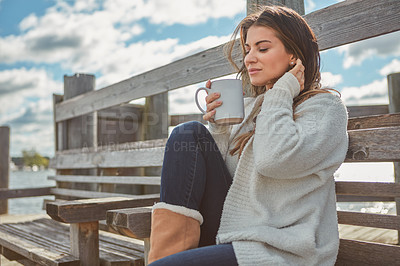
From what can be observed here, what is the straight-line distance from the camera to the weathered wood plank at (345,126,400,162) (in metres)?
1.31

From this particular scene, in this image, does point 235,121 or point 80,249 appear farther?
point 80,249

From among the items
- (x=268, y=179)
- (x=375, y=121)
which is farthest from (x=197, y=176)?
(x=375, y=121)

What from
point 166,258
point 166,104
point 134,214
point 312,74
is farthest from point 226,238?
point 166,104

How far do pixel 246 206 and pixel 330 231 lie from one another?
0.30 metres

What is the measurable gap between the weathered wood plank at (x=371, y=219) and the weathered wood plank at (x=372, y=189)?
0.11 meters

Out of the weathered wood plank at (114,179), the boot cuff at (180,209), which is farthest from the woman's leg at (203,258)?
the weathered wood plank at (114,179)

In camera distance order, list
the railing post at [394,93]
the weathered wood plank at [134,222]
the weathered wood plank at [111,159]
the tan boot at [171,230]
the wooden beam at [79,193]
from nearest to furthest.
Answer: the tan boot at [171,230]
the weathered wood plank at [134,222]
the weathered wood plank at [111,159]
the railing post at [394,93]
the wooden beam at [79,193]

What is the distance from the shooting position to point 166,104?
421cm

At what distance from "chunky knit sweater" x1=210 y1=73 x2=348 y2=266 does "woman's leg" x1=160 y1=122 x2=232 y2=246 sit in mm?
74

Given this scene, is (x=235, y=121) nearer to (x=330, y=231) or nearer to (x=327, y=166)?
(x=327, y=166)

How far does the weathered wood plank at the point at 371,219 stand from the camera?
1.66m

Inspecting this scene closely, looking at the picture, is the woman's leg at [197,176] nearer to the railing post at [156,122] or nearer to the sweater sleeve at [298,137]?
the sweater sleeve at [298,137]

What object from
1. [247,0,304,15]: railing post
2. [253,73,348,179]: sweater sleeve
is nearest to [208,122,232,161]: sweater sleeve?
[253,73,348,179]: sweater sleeve

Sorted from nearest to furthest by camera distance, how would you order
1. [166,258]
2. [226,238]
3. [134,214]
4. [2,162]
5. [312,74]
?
1. [166,258]
2. [226,238]
3. [134,214]
4. [312,74]
5. [2,162]
